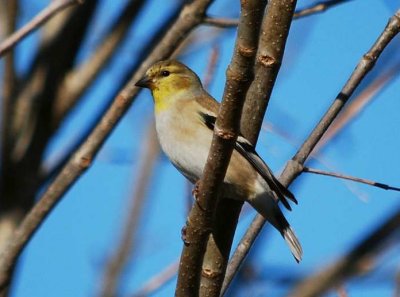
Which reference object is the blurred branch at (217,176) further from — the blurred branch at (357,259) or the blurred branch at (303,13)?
the blurred branch at (303,13)

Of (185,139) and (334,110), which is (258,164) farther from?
(334,110)

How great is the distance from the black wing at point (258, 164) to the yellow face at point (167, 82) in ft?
1.34

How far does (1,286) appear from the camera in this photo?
379 centimetres

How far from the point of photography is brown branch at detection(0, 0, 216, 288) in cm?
380

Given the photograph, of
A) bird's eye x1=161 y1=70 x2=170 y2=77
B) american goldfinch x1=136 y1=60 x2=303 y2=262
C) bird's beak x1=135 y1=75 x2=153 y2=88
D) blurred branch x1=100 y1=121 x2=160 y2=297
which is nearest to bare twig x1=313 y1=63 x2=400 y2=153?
american goldfinch x1=136 y1=60 x2=303 y2=262

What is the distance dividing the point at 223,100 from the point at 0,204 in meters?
2.19

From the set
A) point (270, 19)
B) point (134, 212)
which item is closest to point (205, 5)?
point (134, 212)

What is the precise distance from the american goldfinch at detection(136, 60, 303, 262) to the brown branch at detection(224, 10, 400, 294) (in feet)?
0.71

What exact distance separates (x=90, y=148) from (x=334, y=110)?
1.29 metres

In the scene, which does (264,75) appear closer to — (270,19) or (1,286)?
(270,19)

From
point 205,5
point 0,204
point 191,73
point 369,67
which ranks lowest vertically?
point 0,204

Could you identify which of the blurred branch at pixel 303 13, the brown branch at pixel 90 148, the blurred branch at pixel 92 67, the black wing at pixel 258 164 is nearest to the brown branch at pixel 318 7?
the blurred branch at pixel 303 13

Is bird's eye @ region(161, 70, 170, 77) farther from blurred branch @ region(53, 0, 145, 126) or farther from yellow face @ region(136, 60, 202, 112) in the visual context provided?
blurred branch @ region(53, 0, 145, 126)

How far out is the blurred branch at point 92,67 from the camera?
4750mm
